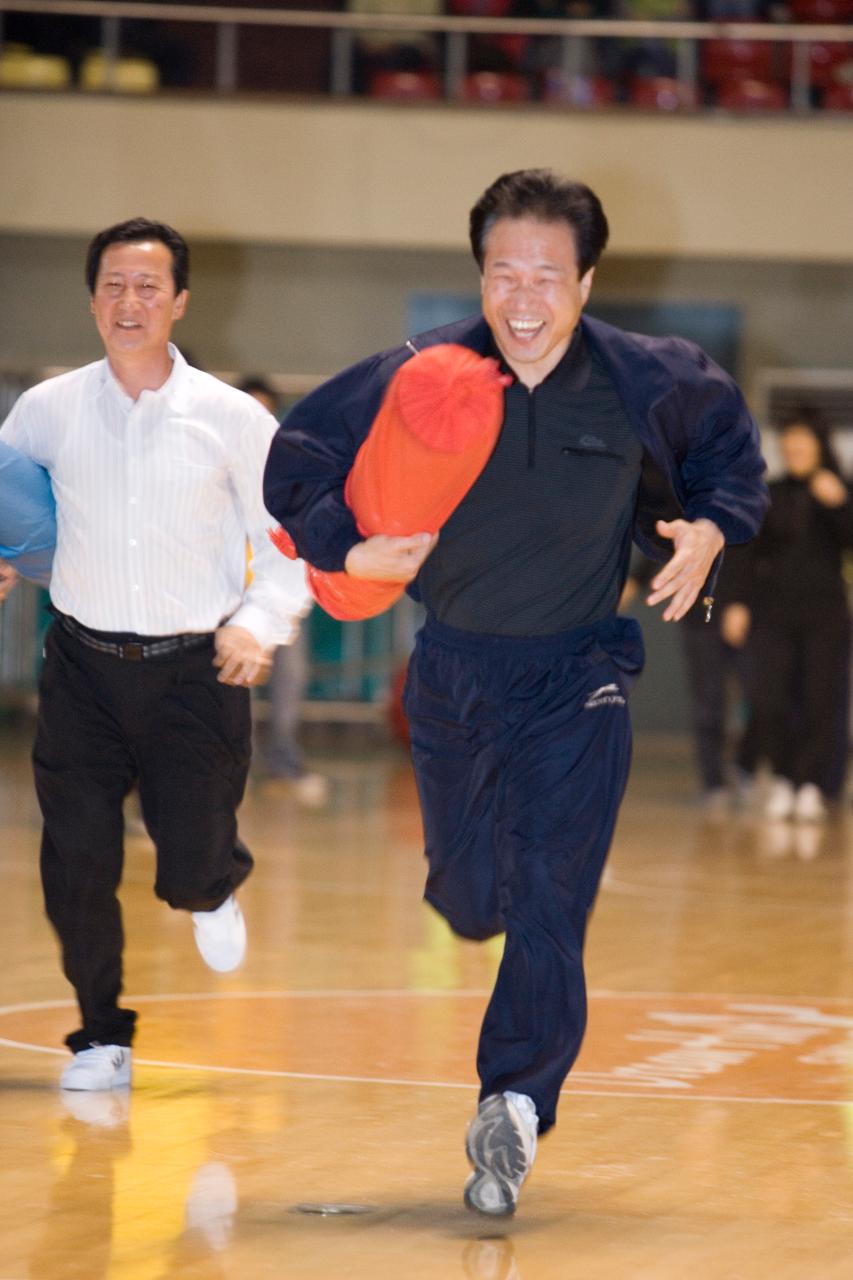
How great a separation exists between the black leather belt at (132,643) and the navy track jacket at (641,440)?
0.86m

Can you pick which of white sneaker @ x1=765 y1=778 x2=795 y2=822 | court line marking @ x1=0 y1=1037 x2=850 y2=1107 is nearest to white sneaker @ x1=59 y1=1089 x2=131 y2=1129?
court line marking @ x1=0 y1=1037 x2=850 y2=1107

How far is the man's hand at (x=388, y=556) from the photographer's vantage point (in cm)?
398

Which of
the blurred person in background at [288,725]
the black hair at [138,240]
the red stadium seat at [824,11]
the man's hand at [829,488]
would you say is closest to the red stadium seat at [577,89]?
the red stadium seat at [824,11]

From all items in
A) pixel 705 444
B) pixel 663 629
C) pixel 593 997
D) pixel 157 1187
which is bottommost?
pixel 663 629

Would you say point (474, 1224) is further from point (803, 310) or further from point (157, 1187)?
point (803, 310)

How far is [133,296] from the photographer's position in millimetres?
4914

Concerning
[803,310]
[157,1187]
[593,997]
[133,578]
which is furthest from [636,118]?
[157,1187]

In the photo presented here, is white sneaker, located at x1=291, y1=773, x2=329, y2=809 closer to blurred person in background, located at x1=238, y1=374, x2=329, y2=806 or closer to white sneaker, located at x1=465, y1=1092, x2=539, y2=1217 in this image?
blurred person in background, located at x1=238, y1=374, x2=329, y2=806

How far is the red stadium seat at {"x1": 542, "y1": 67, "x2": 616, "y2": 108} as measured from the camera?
1561 cm

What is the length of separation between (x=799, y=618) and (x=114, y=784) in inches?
305

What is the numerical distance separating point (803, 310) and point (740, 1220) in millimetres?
13743

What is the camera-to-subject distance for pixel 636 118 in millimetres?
15055

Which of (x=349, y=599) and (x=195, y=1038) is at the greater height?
(x=349, y=599)

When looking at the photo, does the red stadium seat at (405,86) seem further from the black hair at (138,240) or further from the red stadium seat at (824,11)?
the black hair at (138,240)
